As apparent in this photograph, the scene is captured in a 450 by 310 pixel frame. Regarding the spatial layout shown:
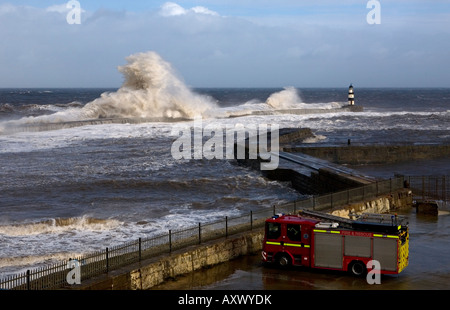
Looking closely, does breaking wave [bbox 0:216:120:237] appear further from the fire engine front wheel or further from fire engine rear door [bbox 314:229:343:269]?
fire engine rear door [bbox 314:229:343:269]

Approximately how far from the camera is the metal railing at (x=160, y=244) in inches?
414

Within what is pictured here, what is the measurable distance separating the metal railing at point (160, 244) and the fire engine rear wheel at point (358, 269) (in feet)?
10.3

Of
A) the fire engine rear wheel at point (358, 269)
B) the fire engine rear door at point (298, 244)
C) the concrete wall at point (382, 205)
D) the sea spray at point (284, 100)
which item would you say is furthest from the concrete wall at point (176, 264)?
the sea spray at point (284, 100)

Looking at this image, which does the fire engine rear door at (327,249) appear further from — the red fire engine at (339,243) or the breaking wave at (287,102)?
the breaking wave at (287,102)

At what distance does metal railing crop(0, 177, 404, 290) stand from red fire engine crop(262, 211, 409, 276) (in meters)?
1.66

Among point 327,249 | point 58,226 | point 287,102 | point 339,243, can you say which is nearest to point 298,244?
point 327,249

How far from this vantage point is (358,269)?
476 inches

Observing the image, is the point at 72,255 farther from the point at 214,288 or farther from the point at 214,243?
the point at 214,288

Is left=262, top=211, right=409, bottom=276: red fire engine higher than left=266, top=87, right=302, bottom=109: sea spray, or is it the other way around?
left=266, top=87, right=302, bottom=109: sea spray

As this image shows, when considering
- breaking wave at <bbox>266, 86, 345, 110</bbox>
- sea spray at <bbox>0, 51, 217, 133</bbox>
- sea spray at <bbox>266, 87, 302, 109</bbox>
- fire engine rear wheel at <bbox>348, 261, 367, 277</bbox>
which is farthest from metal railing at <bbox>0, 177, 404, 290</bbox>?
sea spray at <bbox>266, 87, 302, 109</bbox>

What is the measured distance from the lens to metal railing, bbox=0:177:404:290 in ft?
34.5

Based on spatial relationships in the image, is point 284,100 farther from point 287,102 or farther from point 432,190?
point 432,190

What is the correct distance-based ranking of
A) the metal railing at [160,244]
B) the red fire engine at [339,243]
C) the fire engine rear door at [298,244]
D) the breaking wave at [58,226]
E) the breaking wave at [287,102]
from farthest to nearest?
the breaking wave at [287,102] < the breaking wave at [58,226] < the fire engine rear door at [298,244] < the red fire engine at [339,243] < the metal railing at [160,244]

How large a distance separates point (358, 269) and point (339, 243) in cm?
63
